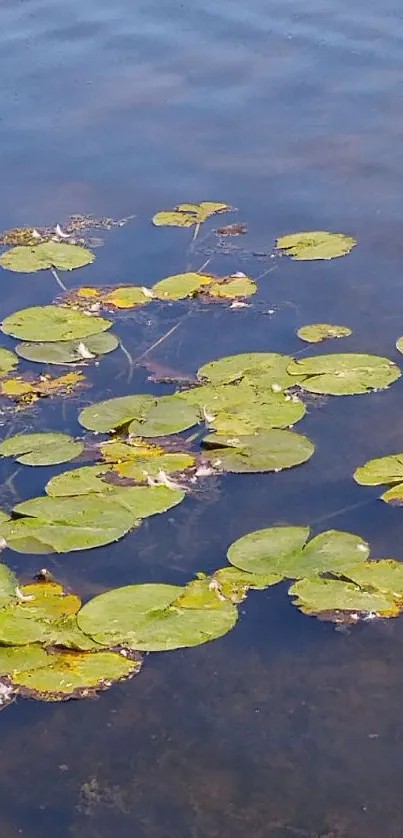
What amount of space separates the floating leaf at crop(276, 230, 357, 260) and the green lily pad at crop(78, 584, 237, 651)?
7.20ft

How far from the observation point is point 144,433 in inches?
150

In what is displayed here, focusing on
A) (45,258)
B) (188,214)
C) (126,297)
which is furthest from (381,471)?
(188,214)

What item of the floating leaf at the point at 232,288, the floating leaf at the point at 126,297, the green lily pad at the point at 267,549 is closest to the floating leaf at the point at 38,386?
the floating leaf at the point at 126,297

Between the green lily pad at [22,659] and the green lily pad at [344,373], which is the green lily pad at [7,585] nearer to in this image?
the green lily pad at [22,659]

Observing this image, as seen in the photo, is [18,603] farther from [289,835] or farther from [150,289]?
[150,289]

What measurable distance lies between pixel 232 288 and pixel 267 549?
169cm

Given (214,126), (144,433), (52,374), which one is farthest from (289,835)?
(214,126)

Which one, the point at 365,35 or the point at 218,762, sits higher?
the point at 365,35

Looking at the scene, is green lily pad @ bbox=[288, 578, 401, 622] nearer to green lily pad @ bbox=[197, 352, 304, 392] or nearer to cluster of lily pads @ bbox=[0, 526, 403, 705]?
cluster of lily pads @ bbox=[0, 526, 403, 705]

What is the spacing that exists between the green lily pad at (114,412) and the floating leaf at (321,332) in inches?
26.8

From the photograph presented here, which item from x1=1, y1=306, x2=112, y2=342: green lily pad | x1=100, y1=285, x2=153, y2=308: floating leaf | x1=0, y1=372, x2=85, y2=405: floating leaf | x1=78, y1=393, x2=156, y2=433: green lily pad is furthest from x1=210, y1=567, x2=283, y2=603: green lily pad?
x1=100, y1=285, x2=153, y2=308: floating leaf

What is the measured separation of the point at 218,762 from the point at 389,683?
472 mm

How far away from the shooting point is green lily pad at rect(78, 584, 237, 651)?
2980 mm

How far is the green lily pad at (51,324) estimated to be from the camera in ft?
14.5
